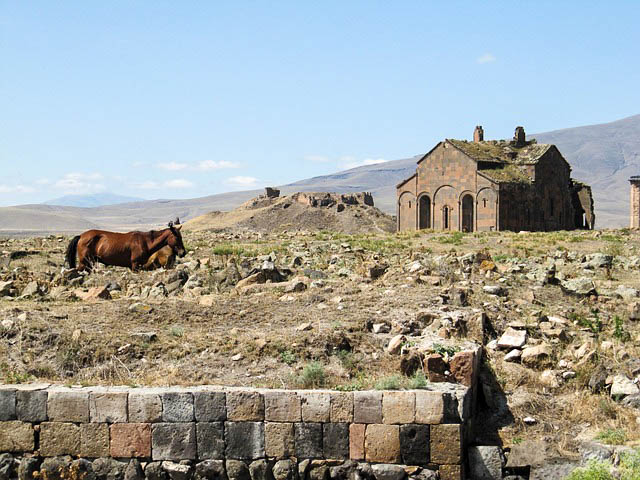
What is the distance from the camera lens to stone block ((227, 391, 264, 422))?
25.7 ft

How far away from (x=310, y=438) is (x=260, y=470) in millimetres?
594

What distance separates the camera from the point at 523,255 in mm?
20516

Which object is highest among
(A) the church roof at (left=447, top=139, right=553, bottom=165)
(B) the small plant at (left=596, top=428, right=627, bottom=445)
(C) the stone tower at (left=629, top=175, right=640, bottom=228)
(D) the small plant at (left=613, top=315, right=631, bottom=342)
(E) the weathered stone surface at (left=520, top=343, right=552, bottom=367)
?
(A) the church roof at (left=447, top=139, right=553, bottom=165)

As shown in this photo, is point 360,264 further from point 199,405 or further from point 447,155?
point 447,155

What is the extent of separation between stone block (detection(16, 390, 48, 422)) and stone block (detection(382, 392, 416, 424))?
3.50 metres

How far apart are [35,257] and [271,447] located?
1585 cm

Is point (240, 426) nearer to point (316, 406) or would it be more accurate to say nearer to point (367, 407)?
point (316, 406)

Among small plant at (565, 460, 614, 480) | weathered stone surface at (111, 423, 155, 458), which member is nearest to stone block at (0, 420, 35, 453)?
weathered stone surface at (111, 423, 155, 458)

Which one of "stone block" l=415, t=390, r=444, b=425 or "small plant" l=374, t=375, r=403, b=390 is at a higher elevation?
"small plant" l=374, t=375, r=403, b=390

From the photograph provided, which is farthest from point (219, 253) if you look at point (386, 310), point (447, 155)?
point (447, 155)

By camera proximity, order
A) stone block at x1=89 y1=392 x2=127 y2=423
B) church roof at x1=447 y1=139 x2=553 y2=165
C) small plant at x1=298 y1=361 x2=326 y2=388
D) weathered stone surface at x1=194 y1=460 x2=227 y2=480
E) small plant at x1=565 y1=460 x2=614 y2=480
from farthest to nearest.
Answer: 1. church roof at x1=447 y1=139 x2=553 y2=165
2. small plant at x1=298 y1=361 x2=326 y2=388
3. stone block at x1=89 y1=392 x2=127 y2=423
4. weathered stone surface at x1=194 y1=460 x2=227 y2=480
5. small plant at x1=565 y1=460 x2=614 y2=480

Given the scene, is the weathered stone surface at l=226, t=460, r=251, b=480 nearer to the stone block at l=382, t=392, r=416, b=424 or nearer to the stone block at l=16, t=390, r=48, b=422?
the stone block at l=382, t=392, r=416, b=424

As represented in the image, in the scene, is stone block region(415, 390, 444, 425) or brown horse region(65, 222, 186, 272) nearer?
stone block region(415, 390, 444, 425)

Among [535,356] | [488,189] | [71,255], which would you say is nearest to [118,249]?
[71,255]
